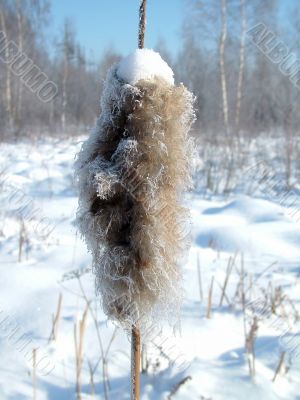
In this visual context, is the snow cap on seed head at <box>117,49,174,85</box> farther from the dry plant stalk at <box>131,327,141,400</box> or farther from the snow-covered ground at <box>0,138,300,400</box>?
the dry plant stalk at <box>131,327,141,400</box>

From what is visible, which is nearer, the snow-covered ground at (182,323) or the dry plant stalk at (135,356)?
the dry plant stalk at (135,356)

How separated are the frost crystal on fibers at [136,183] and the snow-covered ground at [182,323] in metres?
0.15

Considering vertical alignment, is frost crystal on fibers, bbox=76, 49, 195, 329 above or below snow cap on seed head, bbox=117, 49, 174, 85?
below

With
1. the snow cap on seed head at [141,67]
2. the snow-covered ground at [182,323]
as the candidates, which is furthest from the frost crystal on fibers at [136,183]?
the snow-covered ground at [182,323]

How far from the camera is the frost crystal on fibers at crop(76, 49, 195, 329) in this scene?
753 millimetres

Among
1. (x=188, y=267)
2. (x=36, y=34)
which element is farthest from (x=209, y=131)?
(x=36, y=34)

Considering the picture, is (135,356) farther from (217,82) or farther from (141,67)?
(217,82)

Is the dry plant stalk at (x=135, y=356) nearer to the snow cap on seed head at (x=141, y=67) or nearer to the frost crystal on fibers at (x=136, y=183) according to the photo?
the frost crystal on fibers at (x=136, y=183)

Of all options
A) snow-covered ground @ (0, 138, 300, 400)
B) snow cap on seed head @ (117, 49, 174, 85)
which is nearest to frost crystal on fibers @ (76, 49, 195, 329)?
snow cap on seed head @ (117, 49, 174, 85)

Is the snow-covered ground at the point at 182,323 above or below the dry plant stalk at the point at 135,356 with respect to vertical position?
below

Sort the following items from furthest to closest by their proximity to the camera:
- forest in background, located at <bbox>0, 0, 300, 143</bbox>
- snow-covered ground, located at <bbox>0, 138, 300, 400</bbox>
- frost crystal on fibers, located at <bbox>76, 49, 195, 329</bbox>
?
forest in background, located at <bbox>0, 0, 300, 143</bbox> → snow-covered ground, located at <bbox>0, 138, 300, 400</bbox> → frost crystal on fibers, located at <bbox>76, 49, 195, 329</bbox>

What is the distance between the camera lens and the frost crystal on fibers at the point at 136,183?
2.47 feet

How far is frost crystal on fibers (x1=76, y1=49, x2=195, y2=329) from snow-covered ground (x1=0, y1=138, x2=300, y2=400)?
0.15 meters

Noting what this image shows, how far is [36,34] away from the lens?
16.3m
